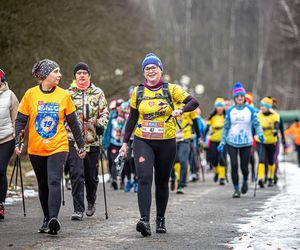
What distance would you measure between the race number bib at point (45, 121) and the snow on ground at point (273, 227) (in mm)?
2359

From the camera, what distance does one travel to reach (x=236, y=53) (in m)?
86.8

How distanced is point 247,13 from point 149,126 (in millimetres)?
77078

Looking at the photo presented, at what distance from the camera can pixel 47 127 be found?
9.24m

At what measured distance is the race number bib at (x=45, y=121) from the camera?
30.3ft

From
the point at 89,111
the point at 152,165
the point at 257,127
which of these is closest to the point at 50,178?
the point at 152,165

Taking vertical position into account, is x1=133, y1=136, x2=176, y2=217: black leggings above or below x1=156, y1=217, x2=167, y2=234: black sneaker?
above

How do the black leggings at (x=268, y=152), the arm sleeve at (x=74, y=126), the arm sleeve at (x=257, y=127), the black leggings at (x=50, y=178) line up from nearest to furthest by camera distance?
the black leggings at (x=50, y=178) → the arm sleeve at (x=74, y=126) → the arm sleeve at (x=257, y=127) → the black leggings at (x=268, y=152)

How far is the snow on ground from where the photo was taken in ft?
27.6

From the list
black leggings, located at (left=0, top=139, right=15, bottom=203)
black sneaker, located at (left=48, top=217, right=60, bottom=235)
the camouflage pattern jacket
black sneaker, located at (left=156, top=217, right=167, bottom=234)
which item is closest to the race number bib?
black sneaker, located at (left=48, top=217, right=60, bottom=235)

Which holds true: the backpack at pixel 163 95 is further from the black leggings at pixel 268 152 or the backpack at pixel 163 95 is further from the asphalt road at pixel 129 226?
the black leggings at pixel 268 152

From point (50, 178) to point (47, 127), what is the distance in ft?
1.88

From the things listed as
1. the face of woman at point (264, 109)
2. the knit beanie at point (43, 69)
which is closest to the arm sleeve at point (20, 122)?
the knit beanie at point (43, 69)

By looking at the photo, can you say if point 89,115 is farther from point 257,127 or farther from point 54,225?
point 257,127

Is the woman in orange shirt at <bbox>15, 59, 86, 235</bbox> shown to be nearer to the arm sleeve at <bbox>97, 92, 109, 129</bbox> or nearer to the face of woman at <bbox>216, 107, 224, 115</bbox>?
the arm sleeve at <bbox>97, 92, 109, 129</bbox>
